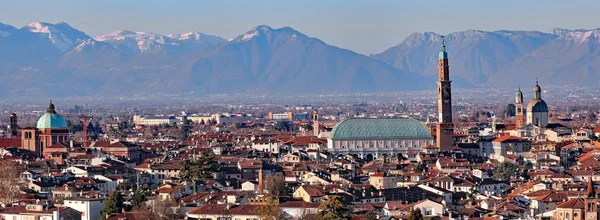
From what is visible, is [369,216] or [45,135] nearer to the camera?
[369,216]

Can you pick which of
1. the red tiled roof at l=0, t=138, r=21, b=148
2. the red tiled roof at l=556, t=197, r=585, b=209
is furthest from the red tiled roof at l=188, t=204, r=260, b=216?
Result: the red tiled roof at l=0, t=138, r=21, b=148

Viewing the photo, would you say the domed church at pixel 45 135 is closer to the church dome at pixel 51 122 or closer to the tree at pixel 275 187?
the church dome at pixel 51 122

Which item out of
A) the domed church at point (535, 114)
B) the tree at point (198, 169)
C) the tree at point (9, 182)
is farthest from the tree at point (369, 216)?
the domed church at point (535, 114)

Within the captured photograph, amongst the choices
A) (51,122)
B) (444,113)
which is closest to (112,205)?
(51,122)

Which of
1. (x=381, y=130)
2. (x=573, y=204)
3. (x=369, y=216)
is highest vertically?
(x=381, y=130)

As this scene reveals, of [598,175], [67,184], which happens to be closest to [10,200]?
[67,184]

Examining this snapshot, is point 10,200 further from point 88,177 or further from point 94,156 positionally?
point 94,156

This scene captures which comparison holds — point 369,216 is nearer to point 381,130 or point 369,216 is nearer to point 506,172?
point 506,172
